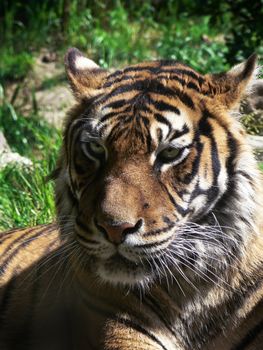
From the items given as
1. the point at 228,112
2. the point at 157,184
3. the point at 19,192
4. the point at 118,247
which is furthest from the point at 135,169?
the point at 19,192

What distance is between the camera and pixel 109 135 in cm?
267

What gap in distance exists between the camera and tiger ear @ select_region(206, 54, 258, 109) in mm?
2768

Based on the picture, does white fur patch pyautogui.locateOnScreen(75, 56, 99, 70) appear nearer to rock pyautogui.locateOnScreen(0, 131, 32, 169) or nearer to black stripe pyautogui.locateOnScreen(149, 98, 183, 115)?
black stripe pyautogui.locateOnScreen(149, 98, 183, 115)

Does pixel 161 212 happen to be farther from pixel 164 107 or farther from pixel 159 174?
pixel 164 107

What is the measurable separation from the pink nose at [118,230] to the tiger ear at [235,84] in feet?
1.95

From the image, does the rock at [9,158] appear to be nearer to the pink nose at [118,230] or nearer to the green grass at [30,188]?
the green grass at [30,188]

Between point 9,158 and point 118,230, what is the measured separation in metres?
2.87

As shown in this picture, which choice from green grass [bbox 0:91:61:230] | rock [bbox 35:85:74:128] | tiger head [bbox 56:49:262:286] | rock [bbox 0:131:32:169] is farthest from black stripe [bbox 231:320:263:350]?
rock [bbox 35:85:74:128]

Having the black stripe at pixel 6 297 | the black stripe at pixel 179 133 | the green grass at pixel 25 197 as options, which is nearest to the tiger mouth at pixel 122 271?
the black stripe at pixel 179 133

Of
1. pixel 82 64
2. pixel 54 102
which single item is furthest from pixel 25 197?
pixel 54 102

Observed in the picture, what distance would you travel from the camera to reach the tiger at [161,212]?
2605mm

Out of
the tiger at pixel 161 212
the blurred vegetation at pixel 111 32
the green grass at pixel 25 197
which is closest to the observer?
the tiger at pixel 161 212

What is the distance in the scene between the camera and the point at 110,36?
7617 mm

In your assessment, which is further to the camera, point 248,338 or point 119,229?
point 248,338
